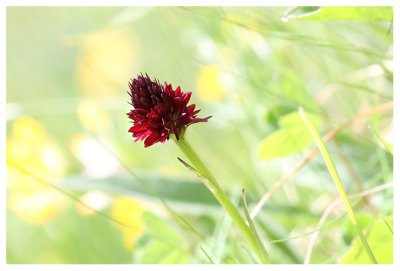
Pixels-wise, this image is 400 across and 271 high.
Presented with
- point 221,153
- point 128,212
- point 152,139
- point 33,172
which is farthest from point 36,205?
point 152,139

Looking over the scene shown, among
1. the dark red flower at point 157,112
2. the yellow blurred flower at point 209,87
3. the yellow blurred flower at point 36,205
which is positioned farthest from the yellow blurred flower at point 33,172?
the dark red flower at point 157,112

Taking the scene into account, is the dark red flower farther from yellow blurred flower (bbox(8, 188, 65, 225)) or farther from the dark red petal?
yellow blurred flower (bbox(8, 188, 65, 225))

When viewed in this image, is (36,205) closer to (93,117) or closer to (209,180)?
(93,117)

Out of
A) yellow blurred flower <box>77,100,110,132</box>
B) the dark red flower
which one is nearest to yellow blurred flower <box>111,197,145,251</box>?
yellow blurred flower <box>77,100,110,132</box>
